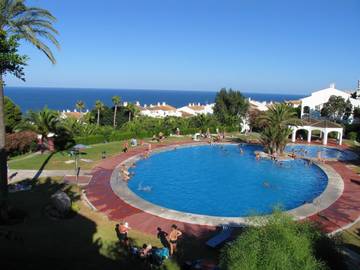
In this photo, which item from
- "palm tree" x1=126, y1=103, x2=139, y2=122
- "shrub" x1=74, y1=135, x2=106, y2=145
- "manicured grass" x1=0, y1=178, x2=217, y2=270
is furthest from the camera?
"palm tree" x1=126, y1=103, x2=139, y2=122

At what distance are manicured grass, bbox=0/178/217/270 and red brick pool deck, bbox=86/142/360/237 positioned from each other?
0.97m

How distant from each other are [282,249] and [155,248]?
6.29 meters

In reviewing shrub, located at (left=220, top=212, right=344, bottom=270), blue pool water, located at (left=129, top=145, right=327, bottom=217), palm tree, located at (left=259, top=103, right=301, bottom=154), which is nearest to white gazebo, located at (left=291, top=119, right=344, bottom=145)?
palm tree, located at (left=259, top=103, right=301, bottom=154)

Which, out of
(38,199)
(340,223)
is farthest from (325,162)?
(38,199)

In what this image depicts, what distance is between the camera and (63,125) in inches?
1563

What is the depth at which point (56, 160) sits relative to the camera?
3158cm

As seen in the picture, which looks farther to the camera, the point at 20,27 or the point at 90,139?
the point at 90,139

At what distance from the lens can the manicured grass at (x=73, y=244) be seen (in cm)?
1217

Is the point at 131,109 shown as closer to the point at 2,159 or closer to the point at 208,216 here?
the point at 208,216

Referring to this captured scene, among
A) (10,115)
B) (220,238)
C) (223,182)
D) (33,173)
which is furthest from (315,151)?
(10,115)

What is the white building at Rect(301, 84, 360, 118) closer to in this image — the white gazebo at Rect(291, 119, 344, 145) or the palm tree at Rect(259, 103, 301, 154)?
the white gazebo at Rect(291, 119, 344, 145)

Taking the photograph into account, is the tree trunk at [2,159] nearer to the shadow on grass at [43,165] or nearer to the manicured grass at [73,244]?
the manicured grass at [73,244]

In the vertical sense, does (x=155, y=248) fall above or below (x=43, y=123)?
below

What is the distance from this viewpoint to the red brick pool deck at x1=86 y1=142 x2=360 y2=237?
1686 cm
